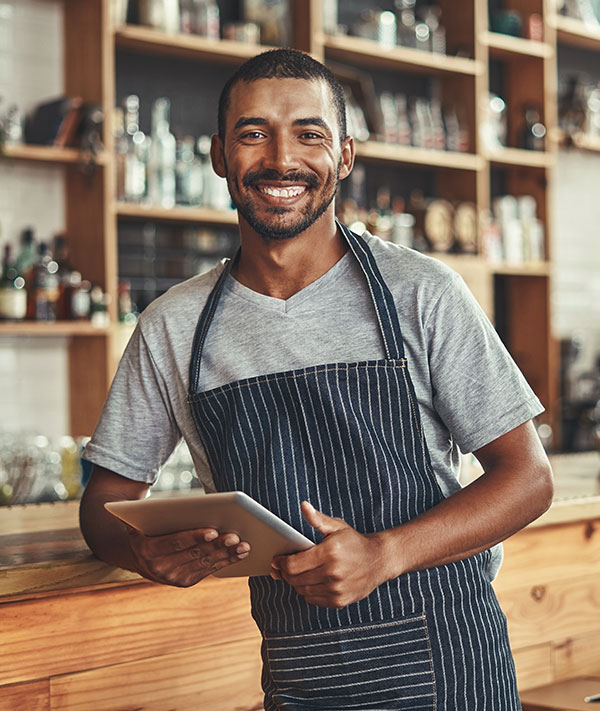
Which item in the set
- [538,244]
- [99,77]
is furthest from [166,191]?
[538,244]

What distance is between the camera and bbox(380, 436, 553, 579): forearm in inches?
52.8

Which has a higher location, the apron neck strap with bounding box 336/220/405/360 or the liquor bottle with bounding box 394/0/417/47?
the liquor bottle with bounding box 394/0/417/47

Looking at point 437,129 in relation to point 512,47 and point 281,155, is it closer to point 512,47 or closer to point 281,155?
point 512,47

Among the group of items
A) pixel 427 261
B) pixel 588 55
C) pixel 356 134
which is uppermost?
pixel 588 55

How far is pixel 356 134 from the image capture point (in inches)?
182

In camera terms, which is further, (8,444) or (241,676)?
(8,444)

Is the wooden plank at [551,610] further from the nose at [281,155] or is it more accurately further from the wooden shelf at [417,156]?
the wooden shelf at [417,156]

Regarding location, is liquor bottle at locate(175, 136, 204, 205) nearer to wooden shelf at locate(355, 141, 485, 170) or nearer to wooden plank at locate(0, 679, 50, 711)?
wooden shelf at locate(355, 141, 485, 170)

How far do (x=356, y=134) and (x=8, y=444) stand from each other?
2030 millimetres

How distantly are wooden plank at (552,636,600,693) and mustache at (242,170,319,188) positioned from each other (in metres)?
1.26

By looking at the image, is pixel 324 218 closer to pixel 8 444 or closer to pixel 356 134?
pixel 8 444

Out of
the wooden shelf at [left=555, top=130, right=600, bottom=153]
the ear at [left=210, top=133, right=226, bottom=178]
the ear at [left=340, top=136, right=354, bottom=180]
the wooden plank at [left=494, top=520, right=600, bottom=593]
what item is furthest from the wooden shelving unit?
the ear at [left=340, top=136, right=354, bottom=180]

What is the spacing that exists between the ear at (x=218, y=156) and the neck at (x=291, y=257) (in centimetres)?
9

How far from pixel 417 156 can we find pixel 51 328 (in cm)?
193
